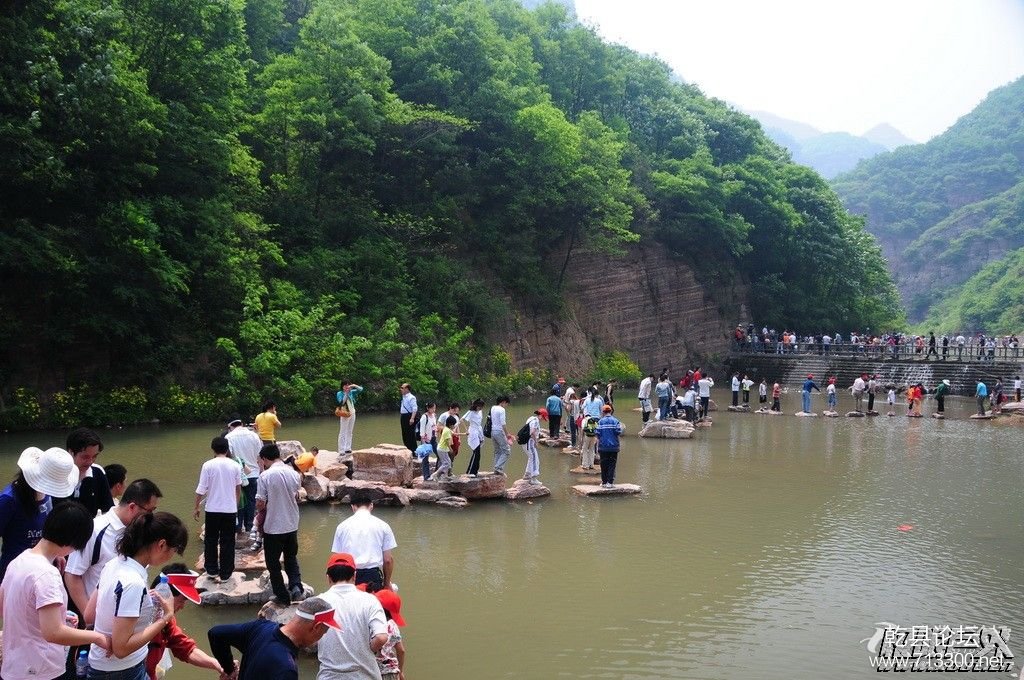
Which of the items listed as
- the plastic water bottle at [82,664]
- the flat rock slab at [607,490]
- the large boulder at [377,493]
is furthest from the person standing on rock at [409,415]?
the plastic water bottle at [82,664]

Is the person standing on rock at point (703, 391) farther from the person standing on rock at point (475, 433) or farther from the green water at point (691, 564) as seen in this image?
the person standing on rock at point (475, 433)

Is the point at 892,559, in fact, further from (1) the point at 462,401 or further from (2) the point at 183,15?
(2) the point at 183,15

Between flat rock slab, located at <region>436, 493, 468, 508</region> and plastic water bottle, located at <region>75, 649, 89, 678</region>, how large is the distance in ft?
28.1

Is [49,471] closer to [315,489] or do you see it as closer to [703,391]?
[315,489]

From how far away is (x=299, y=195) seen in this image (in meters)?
30.5

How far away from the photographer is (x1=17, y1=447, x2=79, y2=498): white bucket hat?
5.15m

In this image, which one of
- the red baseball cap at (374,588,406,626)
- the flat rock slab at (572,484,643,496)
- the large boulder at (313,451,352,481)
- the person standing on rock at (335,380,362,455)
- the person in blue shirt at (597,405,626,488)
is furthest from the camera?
the person standing on rock at (335,380,362,455)

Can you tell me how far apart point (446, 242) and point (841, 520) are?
23.9 m

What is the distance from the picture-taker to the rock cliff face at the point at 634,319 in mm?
37844

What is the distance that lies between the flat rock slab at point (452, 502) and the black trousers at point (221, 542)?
4.85 metres

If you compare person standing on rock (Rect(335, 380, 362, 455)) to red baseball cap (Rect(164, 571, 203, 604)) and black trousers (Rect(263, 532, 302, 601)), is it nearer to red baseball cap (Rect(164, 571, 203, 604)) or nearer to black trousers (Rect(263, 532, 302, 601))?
black trousers (Rect(263, 532, 302, 601))

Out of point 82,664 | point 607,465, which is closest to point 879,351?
point 607,465

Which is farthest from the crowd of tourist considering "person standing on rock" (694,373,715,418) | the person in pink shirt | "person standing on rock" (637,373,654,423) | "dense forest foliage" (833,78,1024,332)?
the person in pink shirt

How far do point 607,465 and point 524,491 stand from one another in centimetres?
157
